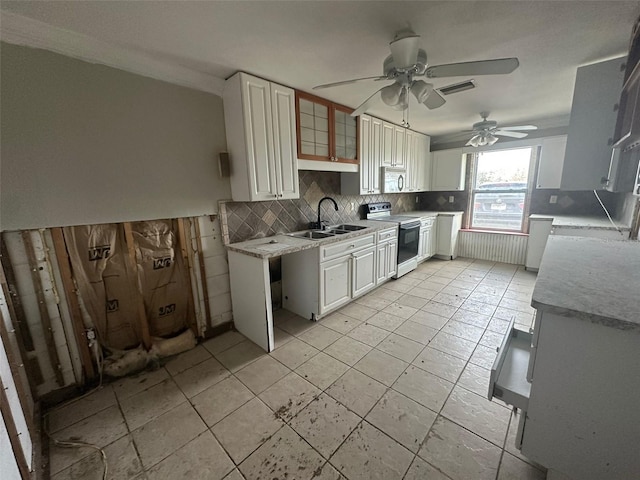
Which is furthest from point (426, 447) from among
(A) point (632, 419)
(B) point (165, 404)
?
(B) point (165, 404)

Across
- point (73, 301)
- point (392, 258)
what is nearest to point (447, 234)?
point (392, 258)

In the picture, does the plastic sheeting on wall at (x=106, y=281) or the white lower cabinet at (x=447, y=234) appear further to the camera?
the white lower cabinet at (x=447, y=234)

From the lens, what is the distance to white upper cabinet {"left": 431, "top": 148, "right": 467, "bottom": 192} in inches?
183

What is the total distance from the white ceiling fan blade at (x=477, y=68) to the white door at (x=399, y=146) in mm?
2367

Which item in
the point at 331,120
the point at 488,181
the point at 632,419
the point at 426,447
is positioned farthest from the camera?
the point at 488,181

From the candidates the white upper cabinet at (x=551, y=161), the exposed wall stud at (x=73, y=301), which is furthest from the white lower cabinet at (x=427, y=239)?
the exposed wall stud at (x=73, y=301)

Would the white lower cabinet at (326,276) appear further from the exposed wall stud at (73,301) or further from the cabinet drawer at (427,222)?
the exposed wall stud at (73,301)

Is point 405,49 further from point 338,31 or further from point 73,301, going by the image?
point 73,301

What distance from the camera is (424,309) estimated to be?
284 centimetres

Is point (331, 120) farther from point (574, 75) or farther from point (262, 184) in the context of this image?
point (574, 75)

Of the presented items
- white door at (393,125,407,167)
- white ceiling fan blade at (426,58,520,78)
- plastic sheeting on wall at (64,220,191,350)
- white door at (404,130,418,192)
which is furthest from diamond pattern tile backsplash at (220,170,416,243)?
white ceiling fan blade at (426,58,520,78)

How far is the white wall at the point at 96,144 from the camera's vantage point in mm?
1461

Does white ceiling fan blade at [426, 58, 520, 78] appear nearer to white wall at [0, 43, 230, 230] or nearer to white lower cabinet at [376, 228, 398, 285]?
white wall at [0, 43, 230, 230]

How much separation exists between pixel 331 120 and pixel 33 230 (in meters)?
2.63
